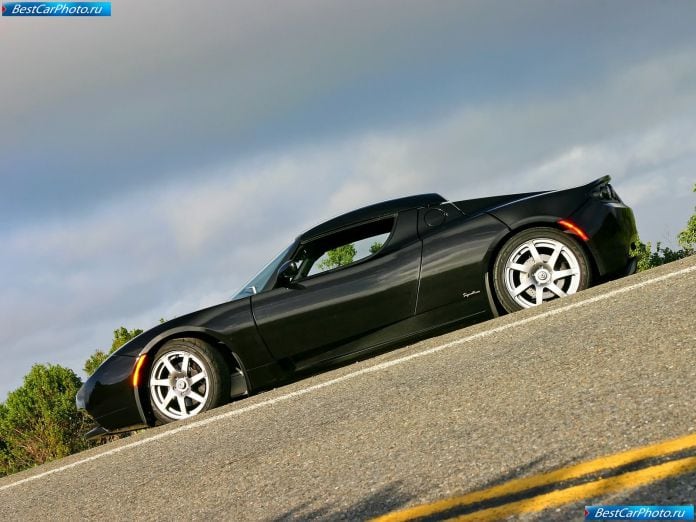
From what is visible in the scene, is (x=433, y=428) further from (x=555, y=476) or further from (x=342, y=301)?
(x=342, y=301)

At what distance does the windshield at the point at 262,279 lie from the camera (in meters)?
7.55

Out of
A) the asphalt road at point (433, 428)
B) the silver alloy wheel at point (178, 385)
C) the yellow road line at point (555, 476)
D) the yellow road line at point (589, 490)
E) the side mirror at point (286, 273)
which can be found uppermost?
the side mirror at point (286, 273)

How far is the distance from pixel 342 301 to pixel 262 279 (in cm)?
93

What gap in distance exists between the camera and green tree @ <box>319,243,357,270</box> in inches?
297

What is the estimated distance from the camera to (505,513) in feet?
9.68

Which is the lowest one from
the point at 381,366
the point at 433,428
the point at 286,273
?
the point at 433,428

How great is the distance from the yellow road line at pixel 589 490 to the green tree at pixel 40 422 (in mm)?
12047

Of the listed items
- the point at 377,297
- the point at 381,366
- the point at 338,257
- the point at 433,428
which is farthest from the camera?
the point at 338,257

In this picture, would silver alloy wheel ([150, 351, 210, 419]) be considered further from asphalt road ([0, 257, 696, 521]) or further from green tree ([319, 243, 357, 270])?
green tree ([319, 243, 357, 270])

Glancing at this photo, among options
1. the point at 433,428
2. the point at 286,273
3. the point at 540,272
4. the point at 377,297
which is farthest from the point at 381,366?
the point at 433,428

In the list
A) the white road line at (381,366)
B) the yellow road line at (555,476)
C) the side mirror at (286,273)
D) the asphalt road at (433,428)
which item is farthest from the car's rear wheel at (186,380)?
the yellow road line at (555,476)

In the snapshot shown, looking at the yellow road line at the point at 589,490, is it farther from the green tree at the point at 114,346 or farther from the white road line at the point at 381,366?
the green tree at the point at 114,346

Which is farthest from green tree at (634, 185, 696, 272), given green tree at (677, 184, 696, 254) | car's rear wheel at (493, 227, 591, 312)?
car's rear wheel at (493, 227, 591, 312)

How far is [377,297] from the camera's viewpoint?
713 cm
